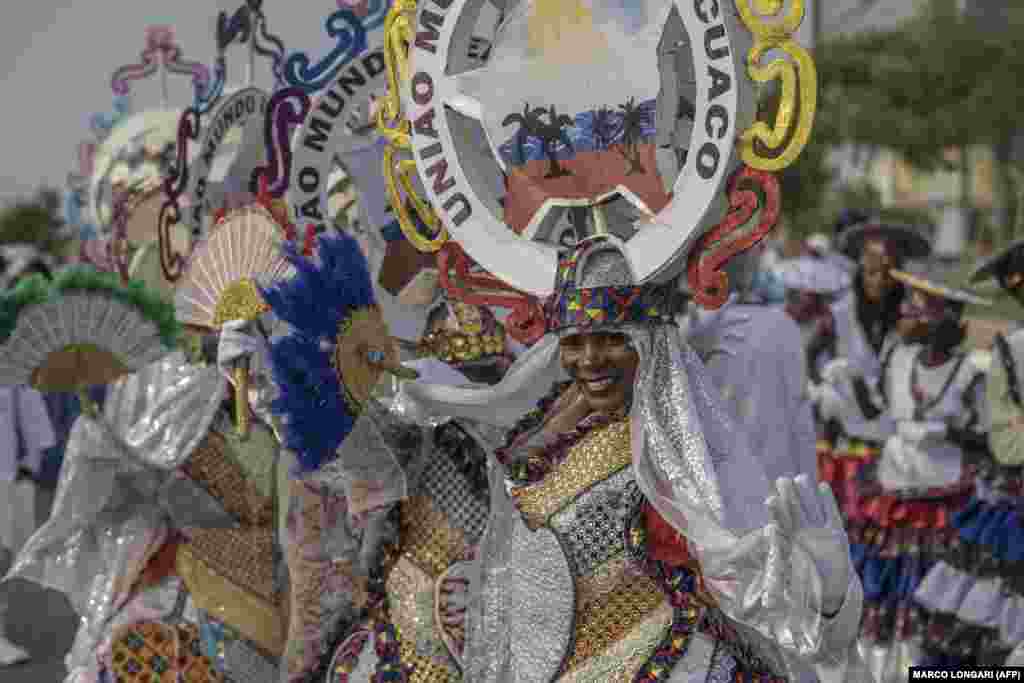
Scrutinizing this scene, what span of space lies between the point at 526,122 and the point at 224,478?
1.98m

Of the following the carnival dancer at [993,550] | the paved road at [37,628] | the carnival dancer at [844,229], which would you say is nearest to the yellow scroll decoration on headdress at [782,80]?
the carnival dancer at [993,550]

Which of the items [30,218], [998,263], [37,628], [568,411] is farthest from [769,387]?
[30,218]

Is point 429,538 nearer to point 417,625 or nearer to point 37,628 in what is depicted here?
point 417,625

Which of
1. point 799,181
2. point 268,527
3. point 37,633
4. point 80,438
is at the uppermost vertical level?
point 80,438

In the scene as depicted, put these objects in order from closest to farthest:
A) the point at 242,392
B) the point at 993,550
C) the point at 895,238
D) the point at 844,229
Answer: the point at 242,392 → the point at 993,550 → the point at 895,238 → the point at 844,229

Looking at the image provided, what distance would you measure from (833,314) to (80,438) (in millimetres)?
5103

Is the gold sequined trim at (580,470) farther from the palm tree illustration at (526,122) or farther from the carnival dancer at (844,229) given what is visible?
the carnival dancer at (844,229)

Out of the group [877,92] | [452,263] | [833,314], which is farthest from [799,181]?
[452,263]

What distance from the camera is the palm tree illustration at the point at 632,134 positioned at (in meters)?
4.09

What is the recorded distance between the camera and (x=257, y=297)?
16.0 ft

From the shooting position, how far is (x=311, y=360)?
4.08 meters

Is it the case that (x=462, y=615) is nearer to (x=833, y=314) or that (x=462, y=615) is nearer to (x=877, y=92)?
(x=833, y=314)

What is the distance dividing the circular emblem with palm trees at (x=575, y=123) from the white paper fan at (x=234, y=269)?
2.62ft

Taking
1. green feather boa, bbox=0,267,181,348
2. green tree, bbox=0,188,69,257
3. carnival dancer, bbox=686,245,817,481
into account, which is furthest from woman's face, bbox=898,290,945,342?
green tree, bbox=0,188,69,257
